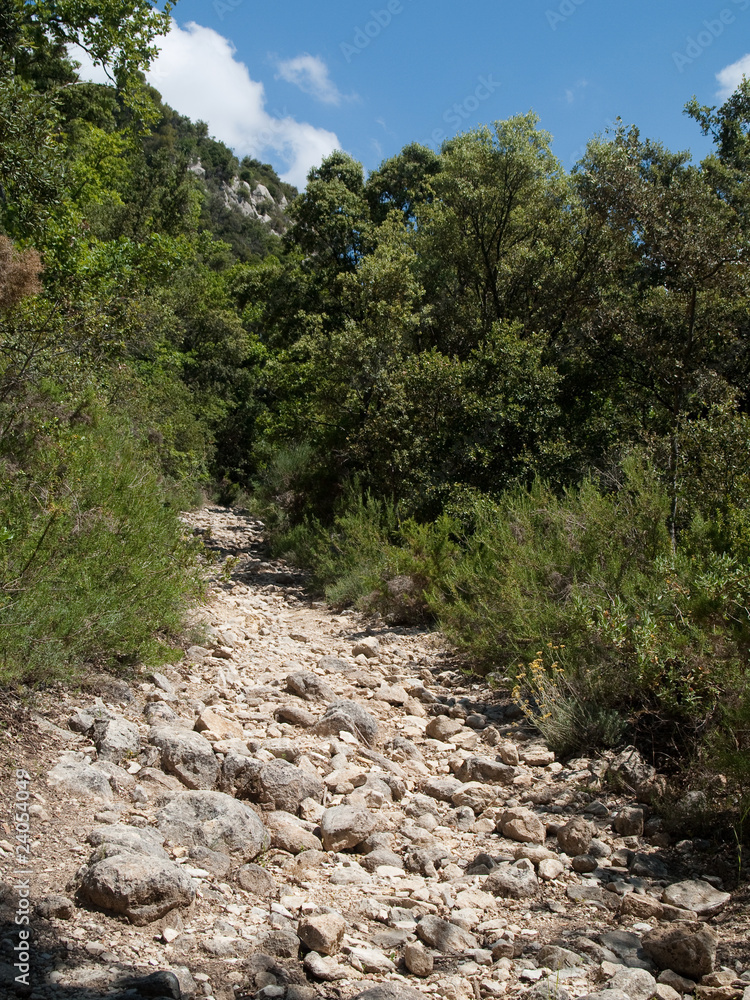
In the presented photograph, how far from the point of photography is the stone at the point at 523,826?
3.84 metres

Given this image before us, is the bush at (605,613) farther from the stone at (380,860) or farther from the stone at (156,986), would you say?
the stone at (156,986)

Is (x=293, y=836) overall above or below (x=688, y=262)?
below

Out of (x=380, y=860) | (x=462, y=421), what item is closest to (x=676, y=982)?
(x=380, y=860)

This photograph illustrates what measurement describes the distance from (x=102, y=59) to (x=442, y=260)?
6.76 metres

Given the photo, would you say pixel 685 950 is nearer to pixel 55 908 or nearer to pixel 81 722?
pixel 55 908

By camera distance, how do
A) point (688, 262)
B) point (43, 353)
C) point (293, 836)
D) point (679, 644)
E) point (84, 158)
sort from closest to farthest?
1. point (293, 836)
2. point (679, 644)
3. point (43, 353)
4. point (688, 262)
5. point (84, 158)

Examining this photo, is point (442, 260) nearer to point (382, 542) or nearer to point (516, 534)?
point (382, 542)

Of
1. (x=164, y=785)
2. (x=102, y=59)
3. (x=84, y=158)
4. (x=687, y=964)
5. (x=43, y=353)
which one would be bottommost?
(x=164, y=785)

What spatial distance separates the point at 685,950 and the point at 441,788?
191cm

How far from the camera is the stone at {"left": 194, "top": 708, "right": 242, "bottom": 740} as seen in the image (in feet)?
14.8

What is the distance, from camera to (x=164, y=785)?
148 inches

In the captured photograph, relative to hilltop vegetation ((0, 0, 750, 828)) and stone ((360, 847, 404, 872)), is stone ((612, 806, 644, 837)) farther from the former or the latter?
stone ((360, 847, 404, 872))

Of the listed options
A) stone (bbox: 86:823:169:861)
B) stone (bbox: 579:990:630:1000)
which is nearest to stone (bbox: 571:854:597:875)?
stone (bbox: 579:990:630:1000)

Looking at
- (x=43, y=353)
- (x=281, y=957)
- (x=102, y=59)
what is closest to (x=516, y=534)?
(x=43, y=353)
